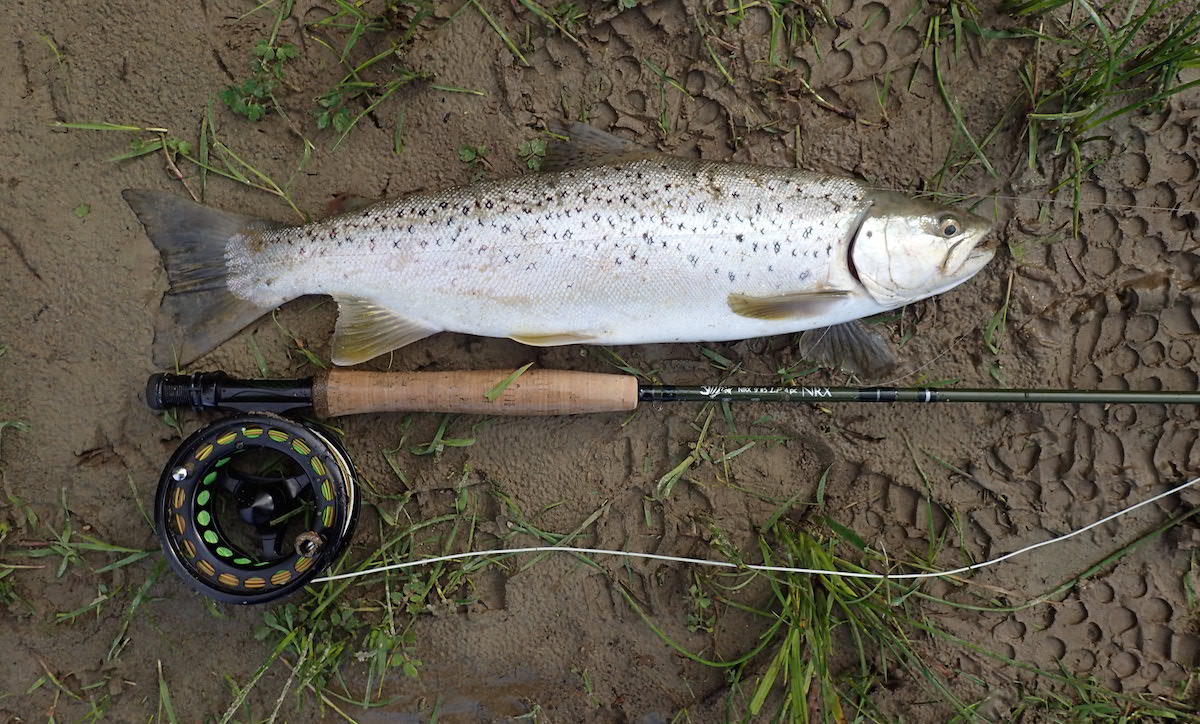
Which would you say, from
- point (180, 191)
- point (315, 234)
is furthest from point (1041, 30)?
point (180, 191)

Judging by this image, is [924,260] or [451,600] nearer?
[924,260]

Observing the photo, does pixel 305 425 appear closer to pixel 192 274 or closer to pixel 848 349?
pixel 192 274

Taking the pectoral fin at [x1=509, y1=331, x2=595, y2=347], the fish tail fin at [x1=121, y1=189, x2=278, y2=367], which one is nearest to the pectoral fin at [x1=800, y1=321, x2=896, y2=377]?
the pectoral fin at [x1=509, y1=331, x2=595, y2=347]

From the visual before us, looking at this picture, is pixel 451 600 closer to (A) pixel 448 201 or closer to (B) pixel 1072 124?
(A) pixel 448 201

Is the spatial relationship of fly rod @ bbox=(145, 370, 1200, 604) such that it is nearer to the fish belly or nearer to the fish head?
the fish belly

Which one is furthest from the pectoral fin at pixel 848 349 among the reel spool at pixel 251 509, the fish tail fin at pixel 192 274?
the fish tail fin at pixel 192 274

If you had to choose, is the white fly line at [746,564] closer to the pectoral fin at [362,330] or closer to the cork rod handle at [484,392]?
the cork rod handle at [484,392]

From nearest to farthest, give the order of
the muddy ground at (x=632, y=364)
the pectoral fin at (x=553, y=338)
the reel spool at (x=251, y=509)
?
the reel spool at (x=251, y=509) → the pectoral fin at (x=553, y=338) → the muddy ground at (x=632, y=364)
